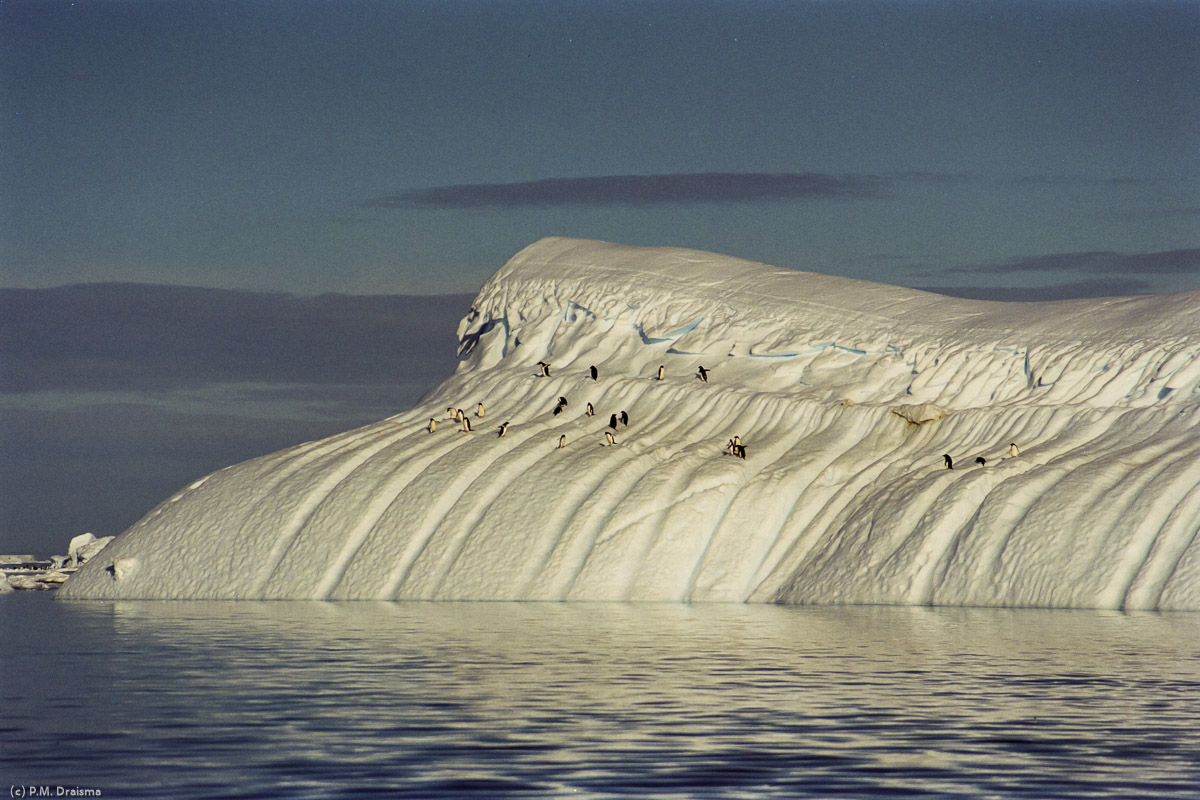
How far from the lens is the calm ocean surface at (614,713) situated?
13.7 m

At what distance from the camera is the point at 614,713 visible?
18.2m

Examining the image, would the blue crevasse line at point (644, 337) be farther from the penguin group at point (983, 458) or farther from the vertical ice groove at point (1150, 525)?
the vertical ice groove at point (1150, 525)

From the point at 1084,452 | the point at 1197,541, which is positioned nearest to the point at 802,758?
the point at 1197,541

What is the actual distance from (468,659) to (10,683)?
755cm

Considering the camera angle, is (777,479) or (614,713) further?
(777,479)

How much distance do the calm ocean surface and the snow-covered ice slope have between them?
10479 mm

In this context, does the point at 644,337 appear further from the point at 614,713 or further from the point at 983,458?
the point at 614,713

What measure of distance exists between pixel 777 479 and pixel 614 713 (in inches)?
1338

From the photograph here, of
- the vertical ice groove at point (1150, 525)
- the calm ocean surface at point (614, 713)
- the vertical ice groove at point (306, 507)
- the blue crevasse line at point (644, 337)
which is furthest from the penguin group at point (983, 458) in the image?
the vertical ice groove at point (306, 507)

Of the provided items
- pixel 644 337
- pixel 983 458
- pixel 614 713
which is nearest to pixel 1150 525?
pixel 983 458

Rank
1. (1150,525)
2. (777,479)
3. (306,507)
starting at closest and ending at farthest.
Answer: (1150,525)
(777,479)
(306,507)

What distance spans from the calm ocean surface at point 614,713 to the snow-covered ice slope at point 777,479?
1048 cm

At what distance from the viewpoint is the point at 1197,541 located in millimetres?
39844

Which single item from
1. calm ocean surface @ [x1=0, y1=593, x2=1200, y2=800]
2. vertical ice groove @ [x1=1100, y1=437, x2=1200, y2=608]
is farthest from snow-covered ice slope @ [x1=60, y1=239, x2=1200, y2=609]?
calm ocean surface @ [x1=0, y1=593, x2=1200, y2=800]
